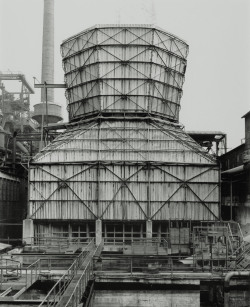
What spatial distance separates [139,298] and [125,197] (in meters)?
12.0

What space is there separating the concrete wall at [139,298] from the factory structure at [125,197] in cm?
5

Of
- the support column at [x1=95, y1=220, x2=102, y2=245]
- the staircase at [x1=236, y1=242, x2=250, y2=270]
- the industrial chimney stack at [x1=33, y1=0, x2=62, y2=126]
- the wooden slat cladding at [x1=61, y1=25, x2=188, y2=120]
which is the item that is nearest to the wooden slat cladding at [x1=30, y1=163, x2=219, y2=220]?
the support column at [x1=95, y1=220, x2=102, y2=245]

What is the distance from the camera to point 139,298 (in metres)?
18.9

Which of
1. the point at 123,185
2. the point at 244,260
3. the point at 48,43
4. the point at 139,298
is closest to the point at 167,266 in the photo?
the point at 139,298

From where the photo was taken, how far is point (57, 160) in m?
30.8

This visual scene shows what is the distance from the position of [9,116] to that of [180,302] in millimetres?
47531

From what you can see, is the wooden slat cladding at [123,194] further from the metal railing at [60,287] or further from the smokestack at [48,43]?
the smokestack at [48,43]

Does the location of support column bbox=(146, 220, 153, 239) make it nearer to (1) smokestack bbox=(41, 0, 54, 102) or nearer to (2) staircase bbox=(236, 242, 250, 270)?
(2) staircase bbox=(236, 242, 250, 270)

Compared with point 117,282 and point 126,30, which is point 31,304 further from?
point 126,30

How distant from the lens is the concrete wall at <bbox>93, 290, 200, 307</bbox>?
61.7ft

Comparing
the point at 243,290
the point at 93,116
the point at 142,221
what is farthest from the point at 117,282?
the point at 93,116

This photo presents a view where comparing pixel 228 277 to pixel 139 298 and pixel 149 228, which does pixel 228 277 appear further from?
pixel 149 228

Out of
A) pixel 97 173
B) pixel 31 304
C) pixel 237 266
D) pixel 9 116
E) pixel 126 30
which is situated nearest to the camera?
pixel 31 304

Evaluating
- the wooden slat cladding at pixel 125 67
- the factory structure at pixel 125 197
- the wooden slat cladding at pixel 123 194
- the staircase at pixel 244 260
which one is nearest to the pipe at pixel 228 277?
the factory structure at pixel 125 197
